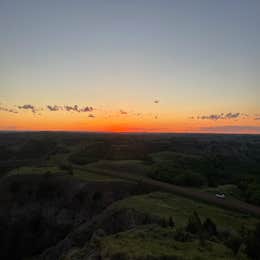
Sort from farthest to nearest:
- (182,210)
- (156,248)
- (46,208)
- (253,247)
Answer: (46,208), (182,210), (253,247), (156,248)

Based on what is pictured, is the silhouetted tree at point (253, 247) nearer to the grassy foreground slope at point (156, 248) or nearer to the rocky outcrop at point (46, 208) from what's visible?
the grassy foreground slope at point (156, 248)

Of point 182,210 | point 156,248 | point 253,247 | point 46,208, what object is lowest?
point 46,208

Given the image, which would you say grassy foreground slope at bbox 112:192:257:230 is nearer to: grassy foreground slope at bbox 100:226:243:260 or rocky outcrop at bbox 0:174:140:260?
grassy foreground slope at bbox 100:226:243:260

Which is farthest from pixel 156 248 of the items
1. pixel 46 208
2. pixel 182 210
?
pixel 46 208

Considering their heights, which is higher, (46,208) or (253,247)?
Result: (253,247)

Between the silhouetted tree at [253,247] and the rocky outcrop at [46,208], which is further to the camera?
the rocky outcrop at [46,208]

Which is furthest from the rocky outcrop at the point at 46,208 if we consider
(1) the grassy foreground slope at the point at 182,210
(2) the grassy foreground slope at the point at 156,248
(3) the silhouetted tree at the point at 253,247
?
(3) the silhouetted tree at the point at 253,247

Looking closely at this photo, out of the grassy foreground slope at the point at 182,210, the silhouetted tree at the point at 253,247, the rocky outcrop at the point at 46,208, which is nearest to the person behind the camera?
the silhouetted tree at the point at 253,247

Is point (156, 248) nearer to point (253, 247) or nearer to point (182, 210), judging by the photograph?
point (253, 247)

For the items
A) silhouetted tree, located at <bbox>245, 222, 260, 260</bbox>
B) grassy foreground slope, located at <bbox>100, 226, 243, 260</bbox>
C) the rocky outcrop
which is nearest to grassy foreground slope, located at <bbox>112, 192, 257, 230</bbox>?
grassy foreground slope, located at <bbox>100, 226, 243, 260</bbox>

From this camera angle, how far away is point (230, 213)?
35875 millimetres

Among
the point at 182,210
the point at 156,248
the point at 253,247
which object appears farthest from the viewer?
the point at 182,210

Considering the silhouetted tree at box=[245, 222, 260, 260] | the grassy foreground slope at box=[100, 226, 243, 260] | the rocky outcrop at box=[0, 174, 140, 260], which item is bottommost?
the rocky outcrop at box=[0, 174, 140, 260]

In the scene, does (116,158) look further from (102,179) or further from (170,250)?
(170,250)
